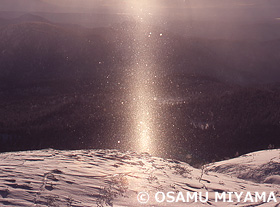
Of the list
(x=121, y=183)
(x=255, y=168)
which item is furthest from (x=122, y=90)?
(x=121, y=183)

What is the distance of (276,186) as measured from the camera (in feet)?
17.4

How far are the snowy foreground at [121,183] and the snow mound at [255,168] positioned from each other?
0.02m

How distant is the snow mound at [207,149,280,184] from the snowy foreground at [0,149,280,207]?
18 mm

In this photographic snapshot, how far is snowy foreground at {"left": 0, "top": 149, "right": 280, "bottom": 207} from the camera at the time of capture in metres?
3.96

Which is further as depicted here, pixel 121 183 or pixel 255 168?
pixel 255 168

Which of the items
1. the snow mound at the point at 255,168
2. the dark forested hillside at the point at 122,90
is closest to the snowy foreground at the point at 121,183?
the snow mound at the point at 255,168

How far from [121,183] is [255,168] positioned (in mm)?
3156

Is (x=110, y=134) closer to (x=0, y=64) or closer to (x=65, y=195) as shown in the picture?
(x=65, y=195)

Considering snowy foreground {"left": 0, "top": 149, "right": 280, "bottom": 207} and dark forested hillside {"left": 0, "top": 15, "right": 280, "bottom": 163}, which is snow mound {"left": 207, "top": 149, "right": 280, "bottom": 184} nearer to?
snowy foreground {"left": 0, "top": 149, "right": 280, "bottom": 207}

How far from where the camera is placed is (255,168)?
6422 millimetres

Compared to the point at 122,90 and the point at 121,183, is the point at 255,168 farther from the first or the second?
the point at 122,90

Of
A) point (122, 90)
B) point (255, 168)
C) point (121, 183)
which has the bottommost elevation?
point (255, 168)

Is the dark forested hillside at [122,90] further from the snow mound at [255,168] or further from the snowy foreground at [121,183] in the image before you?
the snowy foreground at [121,183]

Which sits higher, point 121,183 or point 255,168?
point 121,183
